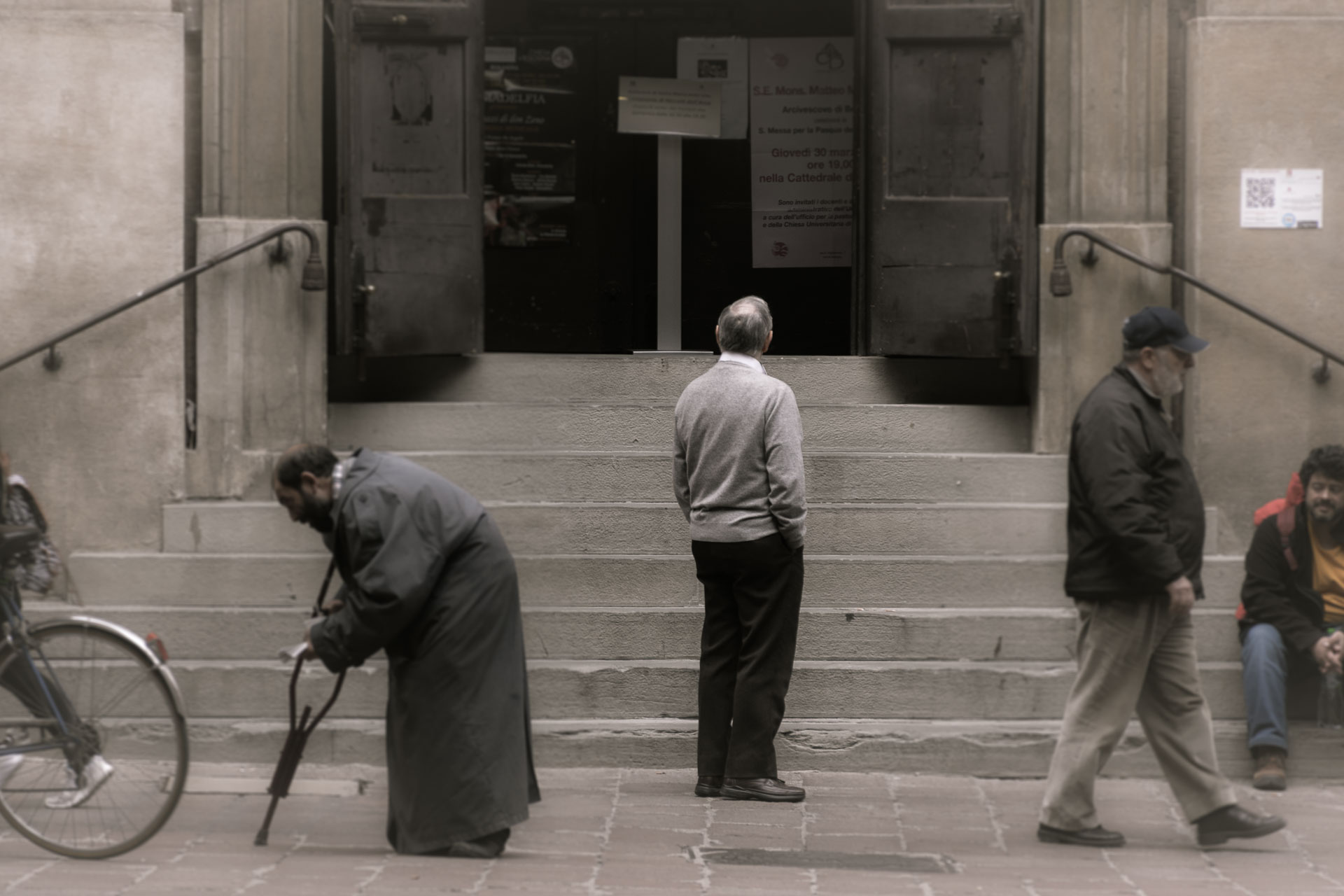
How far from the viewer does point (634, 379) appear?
362 inches

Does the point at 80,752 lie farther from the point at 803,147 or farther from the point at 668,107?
the point at 803,147

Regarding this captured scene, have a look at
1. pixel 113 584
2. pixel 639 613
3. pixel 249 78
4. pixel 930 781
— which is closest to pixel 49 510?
pixel 113 584

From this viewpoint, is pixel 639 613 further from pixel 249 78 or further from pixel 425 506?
pixel 249 78

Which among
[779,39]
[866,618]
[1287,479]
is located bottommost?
[866,618]

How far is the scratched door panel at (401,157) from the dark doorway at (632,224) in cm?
263

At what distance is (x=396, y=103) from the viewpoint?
8.90 metres

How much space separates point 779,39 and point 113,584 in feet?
19.8

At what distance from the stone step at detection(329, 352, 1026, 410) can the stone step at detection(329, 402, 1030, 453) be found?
11.7 inches

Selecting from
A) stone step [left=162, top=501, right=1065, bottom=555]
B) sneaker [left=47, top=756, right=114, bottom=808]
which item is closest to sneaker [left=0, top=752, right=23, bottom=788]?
sneaker [left=47, top=756, right=114, bottom=808]

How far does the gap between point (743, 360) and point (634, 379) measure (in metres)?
2.76

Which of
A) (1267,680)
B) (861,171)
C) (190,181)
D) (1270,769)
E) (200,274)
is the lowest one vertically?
(1270,769)

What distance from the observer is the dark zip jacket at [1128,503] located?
5488 millimetres

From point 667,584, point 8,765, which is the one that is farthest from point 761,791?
point 8,765

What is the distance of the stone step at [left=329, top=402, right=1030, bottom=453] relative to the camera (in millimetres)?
8688
